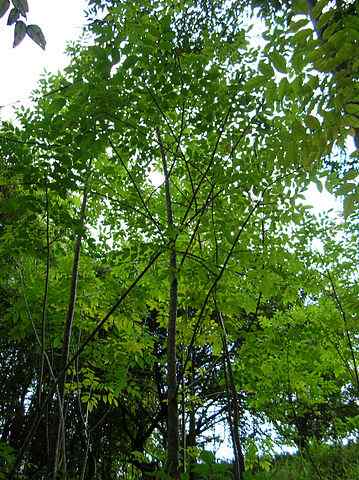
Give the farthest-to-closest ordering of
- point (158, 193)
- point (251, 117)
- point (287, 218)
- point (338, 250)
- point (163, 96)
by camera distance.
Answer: point (338, 250), point (158, 193), point (287, 218), point (251, 117), point (163, 96)

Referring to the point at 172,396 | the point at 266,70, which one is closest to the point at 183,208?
the point at 172,396

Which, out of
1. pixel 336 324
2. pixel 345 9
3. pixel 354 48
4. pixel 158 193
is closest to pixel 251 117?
pixel 345 9

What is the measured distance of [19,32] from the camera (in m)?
1.14

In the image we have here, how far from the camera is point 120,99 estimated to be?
2445 millimetres

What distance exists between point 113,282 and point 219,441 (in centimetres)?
902

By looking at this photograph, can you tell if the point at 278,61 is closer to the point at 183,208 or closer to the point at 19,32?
the point at 19,32

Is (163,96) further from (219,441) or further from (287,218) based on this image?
(219,441)

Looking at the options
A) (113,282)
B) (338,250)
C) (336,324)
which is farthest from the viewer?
(338,250)

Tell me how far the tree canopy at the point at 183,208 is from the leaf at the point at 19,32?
0.18ft

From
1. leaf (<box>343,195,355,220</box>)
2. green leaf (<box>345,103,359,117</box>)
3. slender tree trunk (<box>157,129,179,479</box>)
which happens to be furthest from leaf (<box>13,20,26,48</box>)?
slender tree trunk (<box>157,129,179,479</box>)

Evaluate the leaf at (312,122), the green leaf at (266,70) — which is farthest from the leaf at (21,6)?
the leaf at (312,122)

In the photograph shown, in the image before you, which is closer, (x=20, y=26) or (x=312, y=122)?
(x=20, y=26)

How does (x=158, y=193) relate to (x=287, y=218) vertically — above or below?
above

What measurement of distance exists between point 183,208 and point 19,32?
9.32 ft
